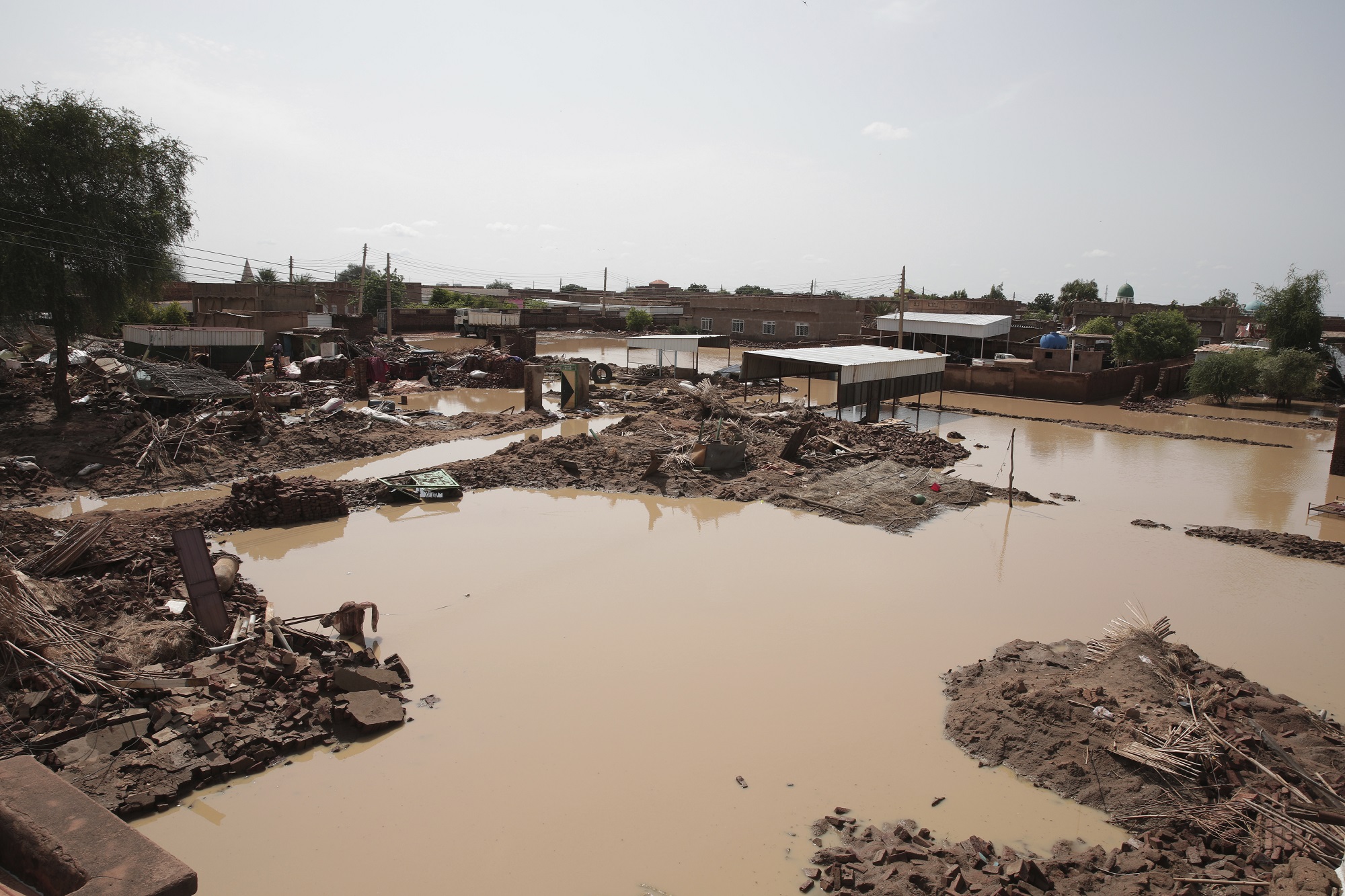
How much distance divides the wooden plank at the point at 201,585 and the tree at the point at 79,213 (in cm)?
1219

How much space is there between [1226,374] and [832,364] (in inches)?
699

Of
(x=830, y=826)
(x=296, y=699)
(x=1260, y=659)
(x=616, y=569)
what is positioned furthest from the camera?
(x=616, y=569)

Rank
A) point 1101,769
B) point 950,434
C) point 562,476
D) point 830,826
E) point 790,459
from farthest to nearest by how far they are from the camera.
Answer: point 950,434 < point 790,459 < point 562,476 < point 1101,769 < point 830,826

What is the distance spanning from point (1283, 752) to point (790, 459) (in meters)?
11.4

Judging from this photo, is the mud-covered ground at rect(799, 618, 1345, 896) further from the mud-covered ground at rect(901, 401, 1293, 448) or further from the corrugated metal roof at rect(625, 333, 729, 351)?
the corrugated metal roof at rect(625, 333, 729, 351)

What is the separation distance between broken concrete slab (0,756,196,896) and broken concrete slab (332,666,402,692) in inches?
119

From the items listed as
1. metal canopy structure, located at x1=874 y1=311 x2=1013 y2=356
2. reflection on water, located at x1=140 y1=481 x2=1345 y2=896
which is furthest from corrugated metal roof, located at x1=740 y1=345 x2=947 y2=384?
metal canopy structure, located at x1=874 y1=311 x2=1013 y2=356

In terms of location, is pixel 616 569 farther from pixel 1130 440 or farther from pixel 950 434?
pixel 1130 440

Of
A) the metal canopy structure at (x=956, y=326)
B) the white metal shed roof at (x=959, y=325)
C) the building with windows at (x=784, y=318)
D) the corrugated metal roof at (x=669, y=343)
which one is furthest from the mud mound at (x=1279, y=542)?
the building with windows at (x=784, y=318)

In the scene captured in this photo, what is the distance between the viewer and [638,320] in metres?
56.1

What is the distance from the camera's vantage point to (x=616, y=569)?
1100 cm

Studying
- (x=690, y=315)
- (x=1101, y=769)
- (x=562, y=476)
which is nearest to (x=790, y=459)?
(x=562, y=476)

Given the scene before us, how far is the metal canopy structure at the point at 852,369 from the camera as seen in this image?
22.1 metres

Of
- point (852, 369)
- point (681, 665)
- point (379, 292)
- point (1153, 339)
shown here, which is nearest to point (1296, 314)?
point (1153, 339)
